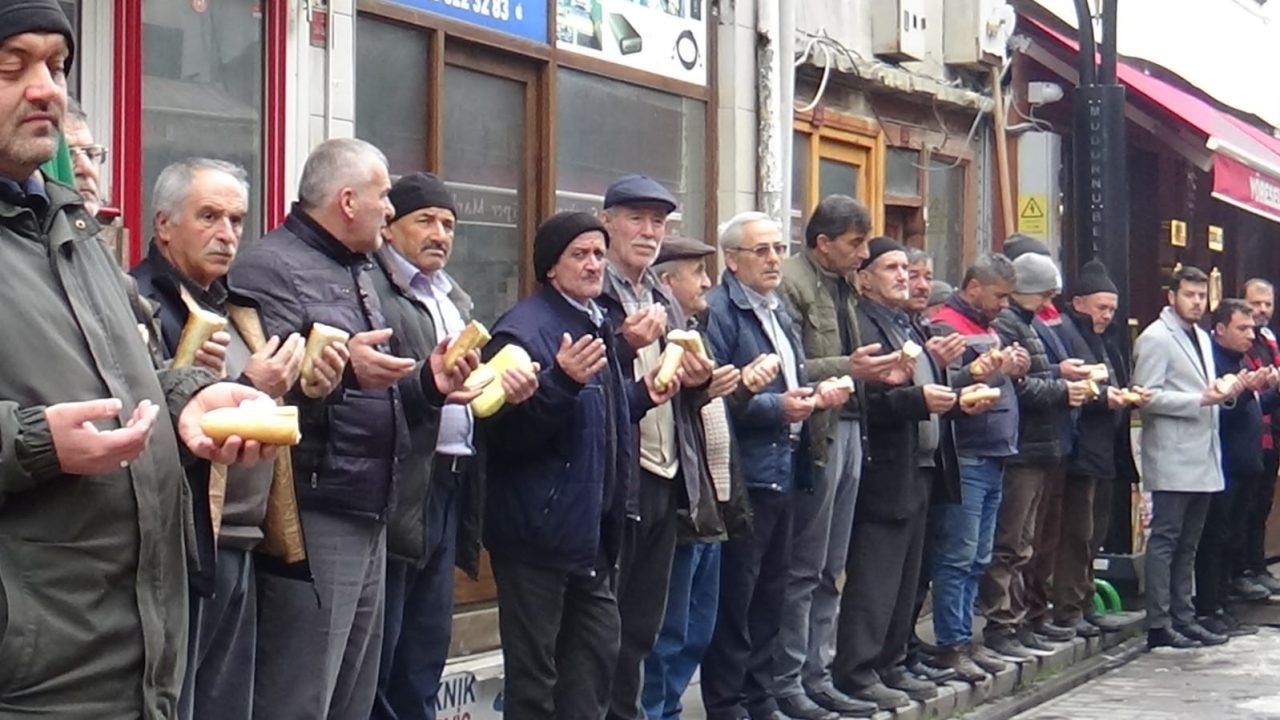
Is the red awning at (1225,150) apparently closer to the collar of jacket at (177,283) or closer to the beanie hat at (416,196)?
the beanie hat at (416,196)

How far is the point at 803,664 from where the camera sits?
927 cm

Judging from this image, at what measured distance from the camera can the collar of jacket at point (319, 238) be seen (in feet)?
20.4

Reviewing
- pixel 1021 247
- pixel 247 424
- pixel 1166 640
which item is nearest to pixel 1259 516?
pixel 1166 640

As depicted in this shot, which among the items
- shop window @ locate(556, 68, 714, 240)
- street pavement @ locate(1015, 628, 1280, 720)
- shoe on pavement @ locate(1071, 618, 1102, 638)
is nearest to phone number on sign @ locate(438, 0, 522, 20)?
shop window @ locate(556, 68, 714, 240)

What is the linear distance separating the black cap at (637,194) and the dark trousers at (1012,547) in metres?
4.04

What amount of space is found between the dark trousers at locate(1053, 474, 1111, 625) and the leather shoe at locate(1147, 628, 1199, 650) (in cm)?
65

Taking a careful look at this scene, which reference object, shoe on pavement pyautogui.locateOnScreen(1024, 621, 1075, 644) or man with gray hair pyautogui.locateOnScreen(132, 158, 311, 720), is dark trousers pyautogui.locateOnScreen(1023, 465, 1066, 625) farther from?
man with gray hair pyautogui.locateOnScreen(132, 158, 311, 720)

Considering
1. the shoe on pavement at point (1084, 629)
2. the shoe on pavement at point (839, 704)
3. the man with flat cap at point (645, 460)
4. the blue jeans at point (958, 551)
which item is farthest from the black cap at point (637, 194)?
the shoe on pavement at point (1084, 629)

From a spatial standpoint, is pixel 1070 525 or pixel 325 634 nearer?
pixel 325 634

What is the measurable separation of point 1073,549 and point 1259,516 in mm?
2545

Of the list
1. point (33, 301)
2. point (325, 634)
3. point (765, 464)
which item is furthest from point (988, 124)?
point (33, 301)

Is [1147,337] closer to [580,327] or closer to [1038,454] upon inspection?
A: [1038,454]

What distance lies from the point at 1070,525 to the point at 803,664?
11.1 feet

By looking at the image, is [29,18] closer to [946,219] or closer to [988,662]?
[988,662]
